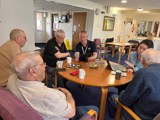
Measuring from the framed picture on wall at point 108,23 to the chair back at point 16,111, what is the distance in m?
6.49

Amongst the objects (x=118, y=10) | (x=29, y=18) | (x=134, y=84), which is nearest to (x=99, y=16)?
(x=118, y=10)

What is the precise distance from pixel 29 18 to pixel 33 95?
2836mm

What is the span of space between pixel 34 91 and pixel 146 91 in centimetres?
93

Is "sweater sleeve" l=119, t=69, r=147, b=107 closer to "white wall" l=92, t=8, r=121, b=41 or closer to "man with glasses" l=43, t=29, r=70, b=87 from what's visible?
"man with glasses" l=43, t=29, r=70, b=87

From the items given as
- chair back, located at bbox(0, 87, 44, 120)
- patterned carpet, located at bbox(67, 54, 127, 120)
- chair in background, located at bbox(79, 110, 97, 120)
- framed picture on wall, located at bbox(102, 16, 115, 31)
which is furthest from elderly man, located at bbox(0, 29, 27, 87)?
framed picture on wall, located at bbox(102, 16, 115, 31)

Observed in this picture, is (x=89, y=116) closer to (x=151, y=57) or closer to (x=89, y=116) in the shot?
(x=89, y=116)

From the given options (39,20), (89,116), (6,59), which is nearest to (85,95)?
(89,116)

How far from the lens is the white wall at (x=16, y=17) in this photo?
276 centimetres

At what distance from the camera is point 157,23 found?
9.18m

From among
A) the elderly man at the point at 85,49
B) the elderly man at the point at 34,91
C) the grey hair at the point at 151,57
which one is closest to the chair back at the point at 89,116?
the elderly man at the point at 34,91

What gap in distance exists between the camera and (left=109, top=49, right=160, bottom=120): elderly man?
116 centimetres

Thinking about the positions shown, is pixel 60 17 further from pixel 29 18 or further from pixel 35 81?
pixel 35 81

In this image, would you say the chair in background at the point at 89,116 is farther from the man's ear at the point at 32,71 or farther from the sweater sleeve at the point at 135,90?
the man's ear at the point at 32,71

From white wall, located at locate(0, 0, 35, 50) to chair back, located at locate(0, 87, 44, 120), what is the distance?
2.39 metres
